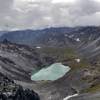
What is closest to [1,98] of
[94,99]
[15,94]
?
[15,94]

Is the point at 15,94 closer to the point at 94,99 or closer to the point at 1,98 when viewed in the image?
the point at 1,98
